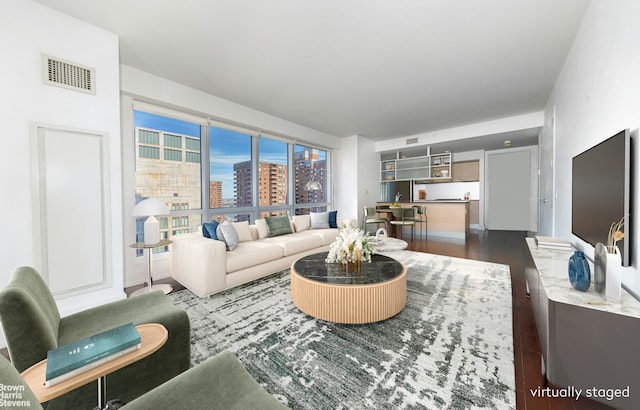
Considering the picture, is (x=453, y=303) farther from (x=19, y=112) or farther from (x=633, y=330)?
(x=19, y=112)

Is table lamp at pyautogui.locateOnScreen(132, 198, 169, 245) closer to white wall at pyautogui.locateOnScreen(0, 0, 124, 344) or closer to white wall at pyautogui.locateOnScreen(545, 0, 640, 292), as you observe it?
white wall at pyautogui.locateOnScreen(0, 0, 124, 344)

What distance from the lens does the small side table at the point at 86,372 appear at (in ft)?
2.56

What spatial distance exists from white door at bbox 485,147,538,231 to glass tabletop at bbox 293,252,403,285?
6591mm

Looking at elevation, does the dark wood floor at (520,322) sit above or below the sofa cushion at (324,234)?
below

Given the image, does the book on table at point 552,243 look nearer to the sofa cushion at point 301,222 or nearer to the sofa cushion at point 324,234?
the sofa cushion at point 324,234

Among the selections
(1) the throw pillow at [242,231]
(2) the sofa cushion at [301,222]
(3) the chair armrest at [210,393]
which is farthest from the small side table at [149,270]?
(3) the chair armrest at [210,393]

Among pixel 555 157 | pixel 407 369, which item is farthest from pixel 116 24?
pixel 555 157

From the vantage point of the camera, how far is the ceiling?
2.18 metres

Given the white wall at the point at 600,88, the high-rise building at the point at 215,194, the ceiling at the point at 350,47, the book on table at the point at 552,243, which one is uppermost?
the ceiling at the point at 350,47

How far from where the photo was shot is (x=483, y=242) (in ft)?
18.8

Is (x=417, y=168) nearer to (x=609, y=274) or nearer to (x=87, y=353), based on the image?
(x=609, y=274)

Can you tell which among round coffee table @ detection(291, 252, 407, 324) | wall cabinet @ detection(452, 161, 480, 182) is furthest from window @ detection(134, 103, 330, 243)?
wall cabinet @ detection(452, 161, 480, 182)

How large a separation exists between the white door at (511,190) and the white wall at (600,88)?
4769 millimetres

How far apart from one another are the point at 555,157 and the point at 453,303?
271 centimetres
